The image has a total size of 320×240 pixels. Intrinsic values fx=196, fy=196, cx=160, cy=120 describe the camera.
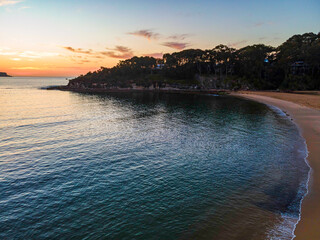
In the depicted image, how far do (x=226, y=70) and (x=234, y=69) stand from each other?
26.5ft

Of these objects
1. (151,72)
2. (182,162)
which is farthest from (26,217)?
(151,72)

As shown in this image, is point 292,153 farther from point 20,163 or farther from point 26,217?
point 20,163

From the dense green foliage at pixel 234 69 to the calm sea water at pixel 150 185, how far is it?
4512 inches

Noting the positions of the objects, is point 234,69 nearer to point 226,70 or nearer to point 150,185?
point 226,70

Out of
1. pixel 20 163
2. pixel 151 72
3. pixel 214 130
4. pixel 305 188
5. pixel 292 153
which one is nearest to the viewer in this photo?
pixel 305 188

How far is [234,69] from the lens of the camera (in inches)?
5930

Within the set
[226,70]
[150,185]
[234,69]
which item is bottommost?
[150,185]

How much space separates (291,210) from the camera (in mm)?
14391

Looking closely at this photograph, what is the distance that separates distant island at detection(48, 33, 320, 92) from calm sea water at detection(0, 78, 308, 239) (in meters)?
114

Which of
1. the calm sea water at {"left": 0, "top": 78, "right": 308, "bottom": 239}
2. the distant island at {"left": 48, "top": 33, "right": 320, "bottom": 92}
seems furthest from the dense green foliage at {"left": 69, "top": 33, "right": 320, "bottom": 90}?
the calm sea water at {"left": 0, "top": 78, "right": 308, "bottom": 239}

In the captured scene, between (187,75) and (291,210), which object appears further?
(187,75)

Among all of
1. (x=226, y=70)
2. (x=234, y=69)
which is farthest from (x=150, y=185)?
(x=234, y=69)

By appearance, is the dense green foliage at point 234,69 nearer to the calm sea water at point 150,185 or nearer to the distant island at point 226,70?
the distant island at point 226,70

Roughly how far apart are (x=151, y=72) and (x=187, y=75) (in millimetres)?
36297
